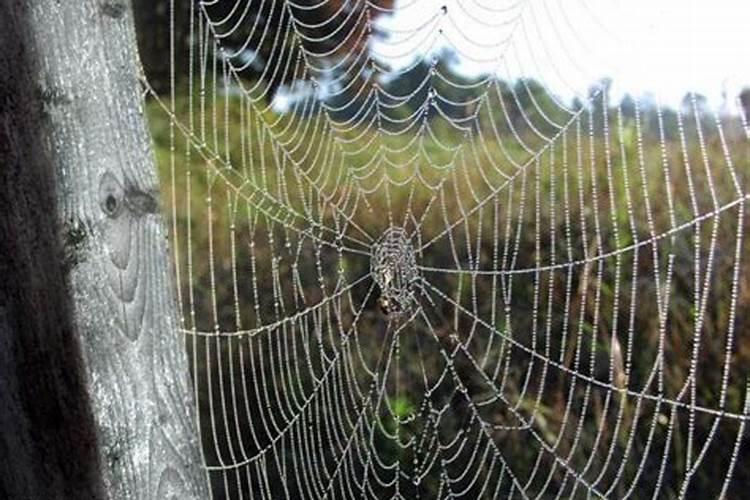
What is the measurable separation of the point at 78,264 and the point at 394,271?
1.49 metres

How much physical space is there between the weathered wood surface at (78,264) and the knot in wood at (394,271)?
4.56 feet

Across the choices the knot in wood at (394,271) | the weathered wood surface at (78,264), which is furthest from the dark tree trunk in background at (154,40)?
the weathered wood surface at (78,264)

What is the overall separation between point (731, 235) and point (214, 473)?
1564 millimetres

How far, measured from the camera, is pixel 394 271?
269cm

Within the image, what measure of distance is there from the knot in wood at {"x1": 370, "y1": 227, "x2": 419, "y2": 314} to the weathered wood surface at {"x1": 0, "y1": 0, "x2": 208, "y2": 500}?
139 centimetres

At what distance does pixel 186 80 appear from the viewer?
21.9 ft

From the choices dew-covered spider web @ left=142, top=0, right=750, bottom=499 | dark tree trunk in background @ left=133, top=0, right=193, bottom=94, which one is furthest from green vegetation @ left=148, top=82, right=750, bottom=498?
dark tree trunk in background @ left=133, top=0, right=193, bottom=94

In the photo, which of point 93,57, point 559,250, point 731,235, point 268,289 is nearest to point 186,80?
point 268,289

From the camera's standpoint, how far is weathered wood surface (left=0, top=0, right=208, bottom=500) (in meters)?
1.22

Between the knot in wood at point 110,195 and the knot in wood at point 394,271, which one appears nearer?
the knot in wood at point 110,195

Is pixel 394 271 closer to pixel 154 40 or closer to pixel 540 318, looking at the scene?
pixel 540 318

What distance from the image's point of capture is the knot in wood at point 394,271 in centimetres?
268

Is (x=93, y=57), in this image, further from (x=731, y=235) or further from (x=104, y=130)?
(x=731, y=235)

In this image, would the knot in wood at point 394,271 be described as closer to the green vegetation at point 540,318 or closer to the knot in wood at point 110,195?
the green vegetation at point 540,318
